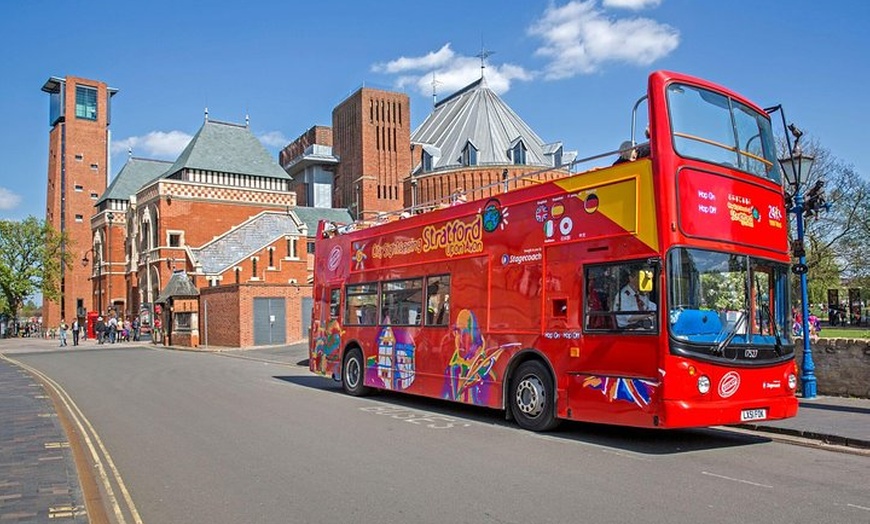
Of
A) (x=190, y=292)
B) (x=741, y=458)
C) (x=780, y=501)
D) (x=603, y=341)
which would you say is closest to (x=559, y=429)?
(x=603, y=341)

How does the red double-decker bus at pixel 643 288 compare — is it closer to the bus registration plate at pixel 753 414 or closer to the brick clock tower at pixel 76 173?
the bus registration plate at pixel 753 414

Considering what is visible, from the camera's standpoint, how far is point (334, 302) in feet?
55.4

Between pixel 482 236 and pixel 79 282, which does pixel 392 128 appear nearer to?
pixel 79 282

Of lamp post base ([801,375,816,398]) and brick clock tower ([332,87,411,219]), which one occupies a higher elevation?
brick clock tower ([332,87,411,219])

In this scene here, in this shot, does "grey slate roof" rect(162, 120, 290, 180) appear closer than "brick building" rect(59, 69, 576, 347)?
No

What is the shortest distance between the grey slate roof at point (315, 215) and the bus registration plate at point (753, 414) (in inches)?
2314

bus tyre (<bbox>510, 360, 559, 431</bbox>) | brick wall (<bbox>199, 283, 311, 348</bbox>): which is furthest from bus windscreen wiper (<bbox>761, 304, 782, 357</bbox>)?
brick wall (<bbox>199, 283, 311, 348</bbox>)

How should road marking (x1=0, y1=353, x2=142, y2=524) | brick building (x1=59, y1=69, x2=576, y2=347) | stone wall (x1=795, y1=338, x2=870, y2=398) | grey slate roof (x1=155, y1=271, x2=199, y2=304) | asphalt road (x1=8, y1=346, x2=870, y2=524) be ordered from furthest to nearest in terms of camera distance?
grey slate roof (x1=155, y1=271, x2=199, y2=304) < brick building (x1=59, y1=69, x2=576, y2=347) < stone wall (x1=795, y1=338, x2=870, y2=398) < road marking (x1=0, y1=353, x2=142, y2=524) < asphalt road (x1=8, y1=346, x2=870, y2=524)

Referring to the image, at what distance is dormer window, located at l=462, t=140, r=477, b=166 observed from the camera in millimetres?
69950

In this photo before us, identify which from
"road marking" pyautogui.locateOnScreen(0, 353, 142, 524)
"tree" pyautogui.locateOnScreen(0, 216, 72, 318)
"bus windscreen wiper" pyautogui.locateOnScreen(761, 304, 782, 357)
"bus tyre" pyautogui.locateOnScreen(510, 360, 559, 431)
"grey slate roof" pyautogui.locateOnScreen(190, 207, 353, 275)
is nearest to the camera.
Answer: "road marking" pyautogui.locateOnScreen(0, 353, 142, 524)

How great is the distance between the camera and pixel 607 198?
31.1 feet

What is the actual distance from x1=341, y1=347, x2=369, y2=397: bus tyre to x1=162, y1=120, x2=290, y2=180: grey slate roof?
157ft

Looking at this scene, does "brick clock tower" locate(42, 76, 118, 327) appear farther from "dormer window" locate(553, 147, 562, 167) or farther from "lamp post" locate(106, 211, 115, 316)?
"dormer window" locate(553, 147, 562, 167)

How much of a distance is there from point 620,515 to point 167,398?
11.8 metres
